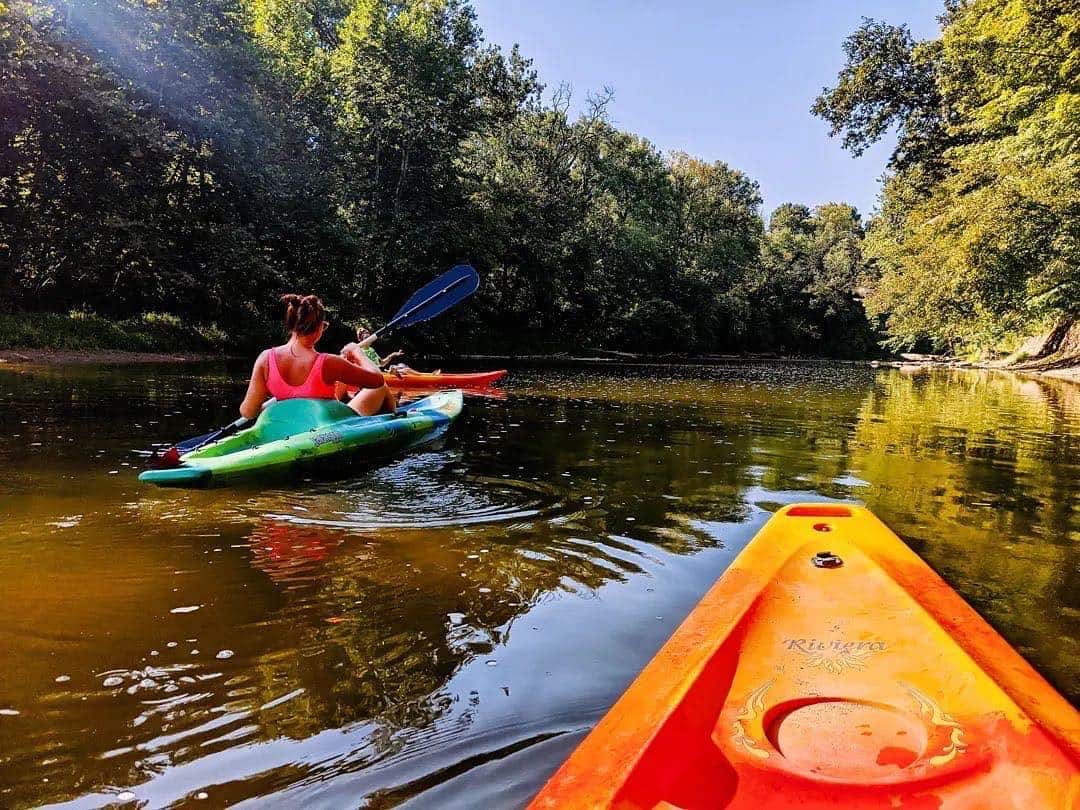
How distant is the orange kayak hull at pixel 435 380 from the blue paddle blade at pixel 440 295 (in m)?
1.61

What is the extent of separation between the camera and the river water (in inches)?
79.2

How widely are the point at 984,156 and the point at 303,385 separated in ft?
62.2

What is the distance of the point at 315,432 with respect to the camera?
559 cm

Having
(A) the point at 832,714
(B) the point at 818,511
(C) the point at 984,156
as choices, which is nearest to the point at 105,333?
(B) the point at 818,511

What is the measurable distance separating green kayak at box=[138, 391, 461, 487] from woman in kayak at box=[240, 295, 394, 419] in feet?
0.31

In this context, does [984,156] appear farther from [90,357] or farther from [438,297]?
[90,357]

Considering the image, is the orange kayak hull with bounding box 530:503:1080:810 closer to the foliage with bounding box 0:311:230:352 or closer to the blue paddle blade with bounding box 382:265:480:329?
the blue paddle blade with bounding box 382:265:480:329

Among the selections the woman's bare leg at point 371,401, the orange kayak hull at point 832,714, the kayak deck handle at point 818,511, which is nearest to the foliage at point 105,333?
the woman's bare leg at point 371,401

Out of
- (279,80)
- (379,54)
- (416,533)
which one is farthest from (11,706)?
(379,54)

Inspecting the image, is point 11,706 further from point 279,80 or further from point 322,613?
point 279,80

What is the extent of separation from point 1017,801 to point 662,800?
2.38 feet

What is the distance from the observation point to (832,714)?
2.02 m

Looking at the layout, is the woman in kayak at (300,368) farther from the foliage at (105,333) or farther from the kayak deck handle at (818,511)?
the foliage at (105,333)

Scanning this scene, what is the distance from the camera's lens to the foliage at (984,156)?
15.0 m
